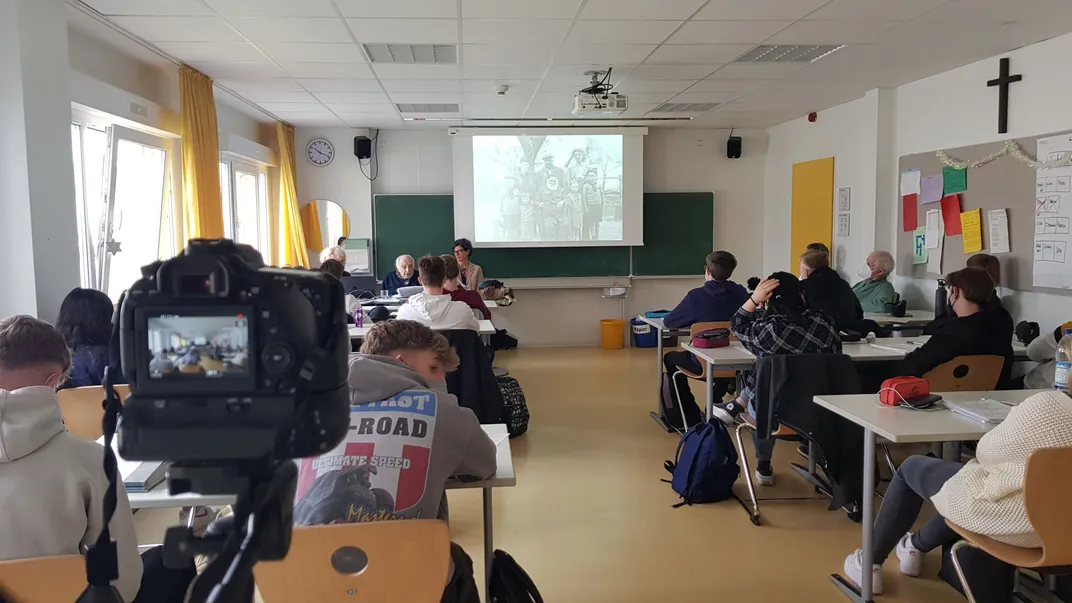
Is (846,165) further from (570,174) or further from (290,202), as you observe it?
(290,202)

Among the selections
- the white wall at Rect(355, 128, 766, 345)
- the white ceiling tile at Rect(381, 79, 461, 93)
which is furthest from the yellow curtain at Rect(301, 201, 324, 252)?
the white ceiling tile at Rect(381, 79, 461, 93)

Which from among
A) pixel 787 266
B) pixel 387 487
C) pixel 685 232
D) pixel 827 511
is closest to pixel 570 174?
pixel 685 232

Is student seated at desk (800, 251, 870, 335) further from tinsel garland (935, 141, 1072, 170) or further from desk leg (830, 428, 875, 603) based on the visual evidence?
desk leg (830, 428, 875, 603)

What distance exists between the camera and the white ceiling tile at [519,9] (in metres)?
3.71

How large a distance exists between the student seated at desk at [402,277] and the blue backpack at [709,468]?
12.6 ft

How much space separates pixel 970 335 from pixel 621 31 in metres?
2.51

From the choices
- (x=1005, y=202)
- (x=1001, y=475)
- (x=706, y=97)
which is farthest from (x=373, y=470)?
(x=706, y=97)

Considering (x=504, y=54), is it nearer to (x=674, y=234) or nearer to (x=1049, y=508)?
(x=1049, y=508)

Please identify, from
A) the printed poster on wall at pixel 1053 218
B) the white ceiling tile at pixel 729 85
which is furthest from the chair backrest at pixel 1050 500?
the white ceiling tile at pixel 729 85

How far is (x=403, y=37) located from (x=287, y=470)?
3.91 metres

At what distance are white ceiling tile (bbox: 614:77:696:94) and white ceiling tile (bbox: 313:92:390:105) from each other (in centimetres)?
204

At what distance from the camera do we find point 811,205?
7414 mm

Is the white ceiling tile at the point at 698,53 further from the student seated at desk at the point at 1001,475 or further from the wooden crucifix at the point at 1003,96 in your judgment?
the student seated at desk at the point at 1001,475

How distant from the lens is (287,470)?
0.91 metres
